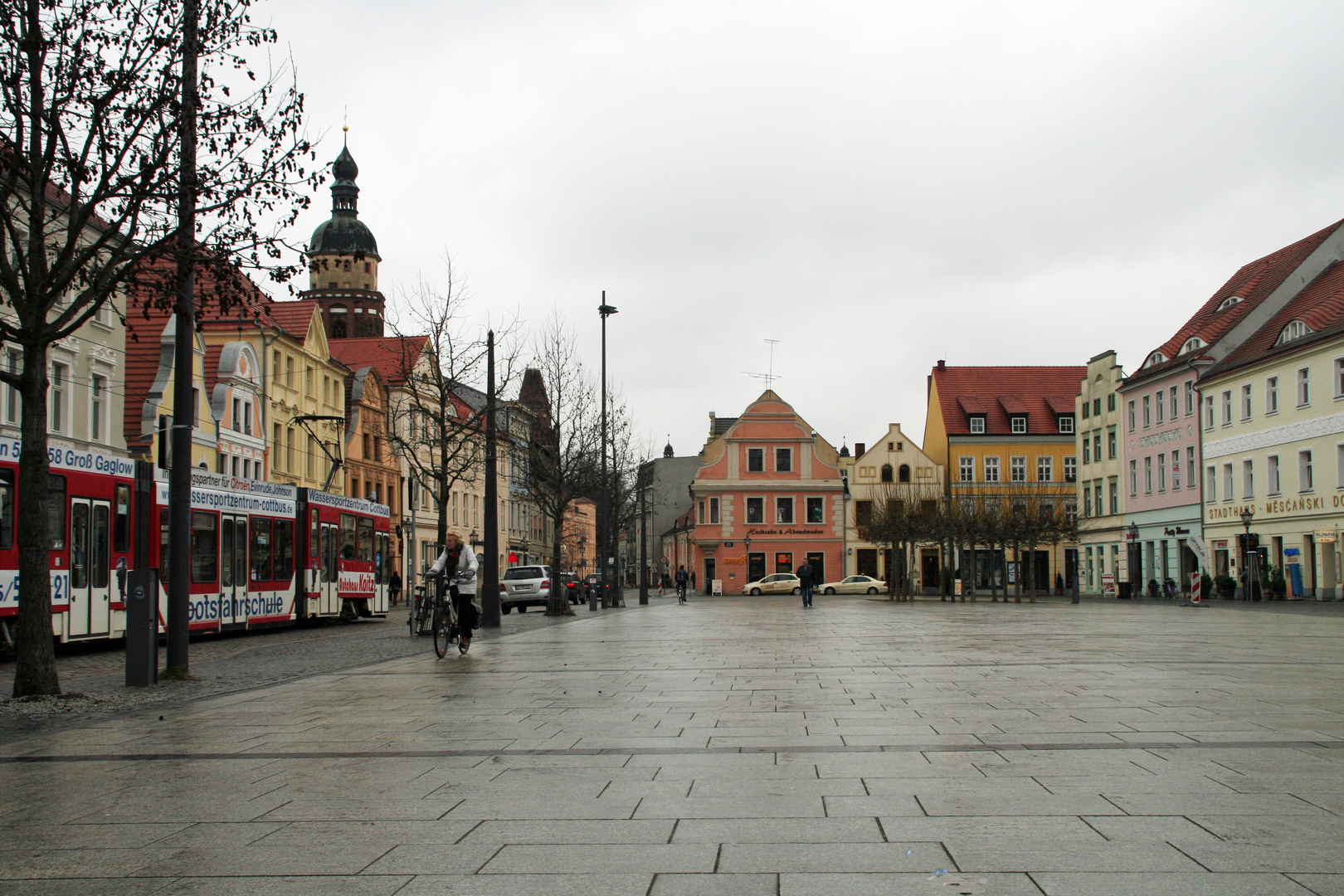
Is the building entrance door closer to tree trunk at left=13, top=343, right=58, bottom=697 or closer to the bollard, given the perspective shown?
the bollard

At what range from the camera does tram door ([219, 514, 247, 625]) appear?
90.1ft

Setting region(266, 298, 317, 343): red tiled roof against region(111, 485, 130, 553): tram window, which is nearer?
region(111, 485, 130, 553): tram window

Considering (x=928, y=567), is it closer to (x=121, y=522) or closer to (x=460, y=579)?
(x=121, y=522)

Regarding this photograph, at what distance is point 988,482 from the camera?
85.2m

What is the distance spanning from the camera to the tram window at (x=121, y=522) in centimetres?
2309

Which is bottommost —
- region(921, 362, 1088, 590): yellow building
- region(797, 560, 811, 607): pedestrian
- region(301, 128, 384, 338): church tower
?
region(797, 560, 811, 607): pedestrian

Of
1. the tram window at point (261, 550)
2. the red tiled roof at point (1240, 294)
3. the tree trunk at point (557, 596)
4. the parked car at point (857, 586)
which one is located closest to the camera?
the tram window at point (261, 550)

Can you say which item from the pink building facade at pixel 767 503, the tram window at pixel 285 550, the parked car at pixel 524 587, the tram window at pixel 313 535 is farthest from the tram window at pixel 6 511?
the pink building facade at pixel 767 503

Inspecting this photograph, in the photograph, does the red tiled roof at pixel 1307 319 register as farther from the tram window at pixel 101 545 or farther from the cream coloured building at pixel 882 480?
the tram window at pixel 101 545

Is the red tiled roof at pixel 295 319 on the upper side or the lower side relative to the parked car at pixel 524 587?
upper

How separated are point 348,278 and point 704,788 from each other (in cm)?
10418

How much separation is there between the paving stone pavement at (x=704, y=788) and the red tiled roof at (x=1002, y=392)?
72.1m

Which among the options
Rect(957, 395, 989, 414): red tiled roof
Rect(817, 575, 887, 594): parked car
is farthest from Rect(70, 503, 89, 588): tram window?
Rect(957, 395, 989, 414): red tiled roof

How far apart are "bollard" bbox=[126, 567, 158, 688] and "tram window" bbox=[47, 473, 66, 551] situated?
24.0ft
